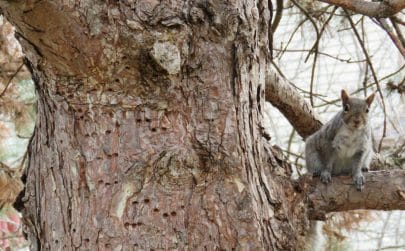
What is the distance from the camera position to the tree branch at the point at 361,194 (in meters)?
1.63

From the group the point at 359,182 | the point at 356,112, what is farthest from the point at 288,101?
the point at 359,182

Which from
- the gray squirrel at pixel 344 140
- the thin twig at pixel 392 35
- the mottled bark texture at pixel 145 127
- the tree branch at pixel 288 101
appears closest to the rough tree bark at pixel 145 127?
the mottled bark texture at pixel 145 127

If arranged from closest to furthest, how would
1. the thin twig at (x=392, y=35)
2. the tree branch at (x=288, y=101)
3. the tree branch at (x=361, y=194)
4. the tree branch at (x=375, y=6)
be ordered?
the tree branch at (x=375, y=6)
the tree branch at (x=361, y=194)
the thin twig at (x=392, y=35)
the tree branch at (x=288, y=101)

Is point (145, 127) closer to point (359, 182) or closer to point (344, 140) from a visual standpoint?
point (359, 182)

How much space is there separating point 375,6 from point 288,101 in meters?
0.67

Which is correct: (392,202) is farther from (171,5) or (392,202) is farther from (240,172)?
(171,5)

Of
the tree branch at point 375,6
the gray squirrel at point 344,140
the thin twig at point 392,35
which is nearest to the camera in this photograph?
the tree branch at point 375,6

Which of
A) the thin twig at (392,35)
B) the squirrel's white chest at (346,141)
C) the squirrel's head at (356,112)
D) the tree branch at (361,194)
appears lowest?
the tree branch at (361,194)

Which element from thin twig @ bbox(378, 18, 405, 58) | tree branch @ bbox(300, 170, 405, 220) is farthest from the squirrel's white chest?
tree branch @ bbox(300, 170, 405, 220)

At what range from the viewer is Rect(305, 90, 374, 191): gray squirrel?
2469mm

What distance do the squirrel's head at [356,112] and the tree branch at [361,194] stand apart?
79 cm

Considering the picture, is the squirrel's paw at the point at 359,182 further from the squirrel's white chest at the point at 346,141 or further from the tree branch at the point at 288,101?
the squirrel's white chest at the point at 346,141

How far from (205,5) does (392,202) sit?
0.69m

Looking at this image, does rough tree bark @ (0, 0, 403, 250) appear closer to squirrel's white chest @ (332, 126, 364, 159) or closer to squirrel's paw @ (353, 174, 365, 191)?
squirrel's paw @ (353, 174, 365, 191)
